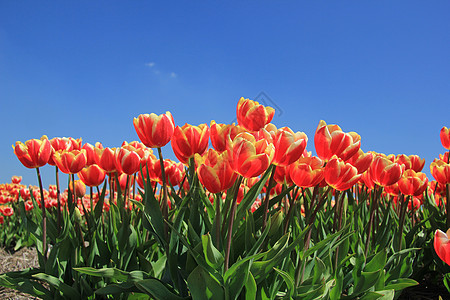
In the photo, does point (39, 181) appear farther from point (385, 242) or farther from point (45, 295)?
point (385, 242)

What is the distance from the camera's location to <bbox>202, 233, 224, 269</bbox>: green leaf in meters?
1.45

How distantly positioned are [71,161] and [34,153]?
32cm

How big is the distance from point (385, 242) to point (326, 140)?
1.36m

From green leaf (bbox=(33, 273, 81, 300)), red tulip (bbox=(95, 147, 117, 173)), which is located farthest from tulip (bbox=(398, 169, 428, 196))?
green leaf (bbox=(33, 273, 81, 300))

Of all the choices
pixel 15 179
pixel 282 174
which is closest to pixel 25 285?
pixel 282 174

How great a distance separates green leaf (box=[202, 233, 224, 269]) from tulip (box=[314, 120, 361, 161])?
0.72 metres

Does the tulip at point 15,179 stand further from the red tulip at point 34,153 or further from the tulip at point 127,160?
the tulip at point 127,160

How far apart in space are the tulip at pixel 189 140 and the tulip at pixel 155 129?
4 centimetres

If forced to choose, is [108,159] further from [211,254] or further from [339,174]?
[339,174]

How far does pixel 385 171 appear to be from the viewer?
2191mm

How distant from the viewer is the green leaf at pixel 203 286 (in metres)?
1.58

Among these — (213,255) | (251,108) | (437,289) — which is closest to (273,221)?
(213,255)

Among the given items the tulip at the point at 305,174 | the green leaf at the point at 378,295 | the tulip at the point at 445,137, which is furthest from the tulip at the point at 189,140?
the tulip at the point at 445,137

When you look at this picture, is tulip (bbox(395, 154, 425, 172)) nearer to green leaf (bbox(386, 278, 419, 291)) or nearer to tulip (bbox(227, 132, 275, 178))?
green leaf (bbox(386, 278, 419, 291))
